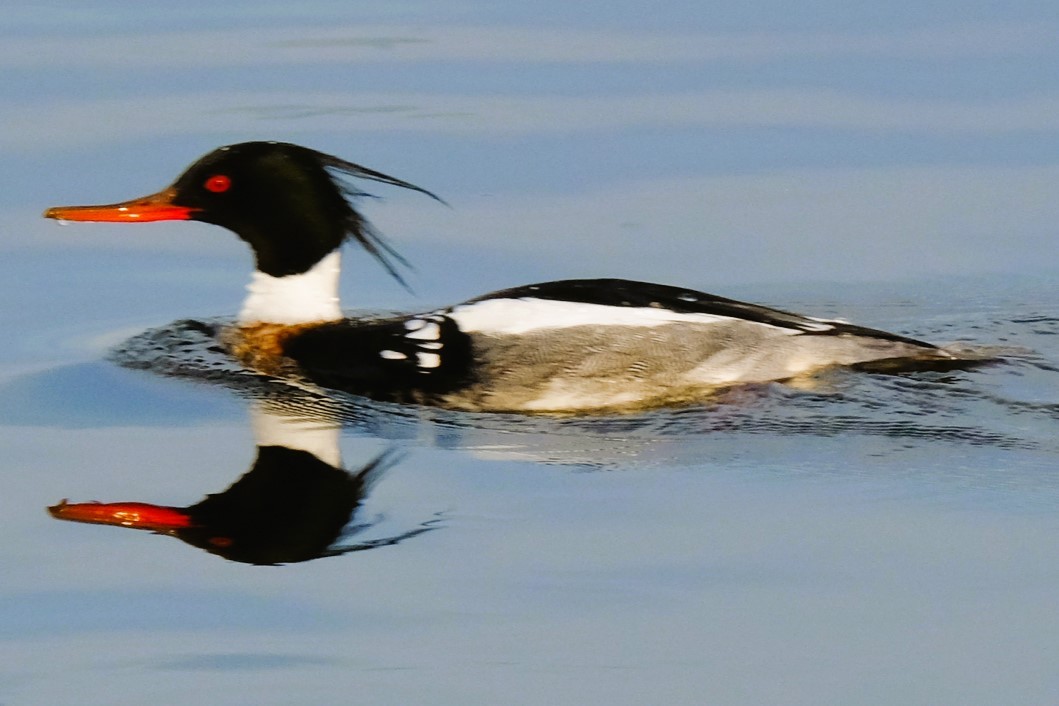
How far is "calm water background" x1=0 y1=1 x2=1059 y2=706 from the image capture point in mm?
5664

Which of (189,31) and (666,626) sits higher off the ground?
(189,31)

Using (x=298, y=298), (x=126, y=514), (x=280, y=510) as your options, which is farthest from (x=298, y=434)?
(x=298, y=298)

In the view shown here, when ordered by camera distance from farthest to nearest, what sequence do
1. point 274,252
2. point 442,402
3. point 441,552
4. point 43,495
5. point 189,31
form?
point 189,31 → point 274,252 → point 442,402 → point 43,495 → point 441,552

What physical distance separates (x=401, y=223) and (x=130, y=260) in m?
1.42

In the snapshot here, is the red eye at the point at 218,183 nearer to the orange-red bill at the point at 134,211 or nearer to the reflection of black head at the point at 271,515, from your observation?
the orange-red bill at the point at 134,211

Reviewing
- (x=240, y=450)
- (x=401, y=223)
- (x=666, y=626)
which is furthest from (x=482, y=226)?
(x=666, y=626)

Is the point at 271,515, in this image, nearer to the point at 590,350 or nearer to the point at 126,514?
the point at 126,514

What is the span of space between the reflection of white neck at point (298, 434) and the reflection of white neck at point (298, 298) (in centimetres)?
84

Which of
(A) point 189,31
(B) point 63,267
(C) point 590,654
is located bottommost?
(C) point 590,654

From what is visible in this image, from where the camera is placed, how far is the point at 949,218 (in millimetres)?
10555

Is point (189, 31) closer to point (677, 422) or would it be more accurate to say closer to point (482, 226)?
point (482, 226)

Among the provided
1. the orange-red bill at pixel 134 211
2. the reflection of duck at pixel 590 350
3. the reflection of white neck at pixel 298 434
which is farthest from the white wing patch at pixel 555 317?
the orange-red bill at pixel 134 211

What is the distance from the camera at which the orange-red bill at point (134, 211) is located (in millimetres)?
8781

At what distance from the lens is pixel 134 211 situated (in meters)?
8.88
